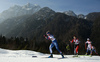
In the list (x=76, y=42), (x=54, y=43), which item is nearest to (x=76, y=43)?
(x=76, y=42)

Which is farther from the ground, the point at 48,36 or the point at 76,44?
the point at 48,36

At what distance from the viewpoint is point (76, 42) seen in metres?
14.5

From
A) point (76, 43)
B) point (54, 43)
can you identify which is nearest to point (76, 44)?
point (76, 43)

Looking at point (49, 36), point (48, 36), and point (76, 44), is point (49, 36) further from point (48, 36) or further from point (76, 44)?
point (76, 44)

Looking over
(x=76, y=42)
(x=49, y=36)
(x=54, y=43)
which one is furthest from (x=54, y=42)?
(x=76, y=42)

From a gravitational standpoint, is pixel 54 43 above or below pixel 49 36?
below

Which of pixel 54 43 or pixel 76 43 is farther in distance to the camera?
pixel 76 43

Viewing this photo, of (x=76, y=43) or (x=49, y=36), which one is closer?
(x=49, y=36)

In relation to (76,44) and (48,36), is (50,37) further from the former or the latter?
(76,44)

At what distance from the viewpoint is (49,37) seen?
12023 mm

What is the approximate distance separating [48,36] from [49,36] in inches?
5.8

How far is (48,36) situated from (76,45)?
454cm

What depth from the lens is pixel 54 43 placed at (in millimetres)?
11781

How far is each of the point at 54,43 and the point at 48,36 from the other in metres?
1.02
